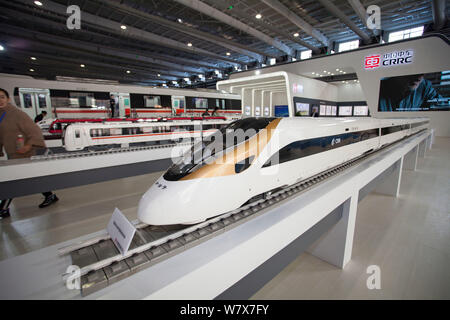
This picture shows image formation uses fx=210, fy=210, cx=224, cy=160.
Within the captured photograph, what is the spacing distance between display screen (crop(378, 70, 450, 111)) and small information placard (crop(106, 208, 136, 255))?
20.2 m

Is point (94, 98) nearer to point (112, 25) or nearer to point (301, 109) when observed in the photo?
point (112, 25)

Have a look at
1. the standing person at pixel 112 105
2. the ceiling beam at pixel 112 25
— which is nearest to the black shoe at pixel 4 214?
the standing person at pixel 112 105

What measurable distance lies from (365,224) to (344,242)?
6.18ft

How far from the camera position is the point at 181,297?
1.21 m

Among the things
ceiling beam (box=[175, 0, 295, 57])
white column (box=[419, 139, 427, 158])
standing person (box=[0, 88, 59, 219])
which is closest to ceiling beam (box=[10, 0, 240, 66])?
ceiling beam (box=[175, 0, 295, 57])

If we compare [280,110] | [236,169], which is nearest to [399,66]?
[280,110]

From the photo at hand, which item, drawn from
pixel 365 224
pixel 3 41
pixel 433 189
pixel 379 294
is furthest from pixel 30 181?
pixel 3 41

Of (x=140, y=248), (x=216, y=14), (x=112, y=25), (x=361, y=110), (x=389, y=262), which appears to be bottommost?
(x=389, y=262)

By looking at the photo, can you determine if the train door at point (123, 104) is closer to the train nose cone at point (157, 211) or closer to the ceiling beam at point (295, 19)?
the ceiling beam at point (295, 19)

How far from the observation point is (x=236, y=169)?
2.14 meters

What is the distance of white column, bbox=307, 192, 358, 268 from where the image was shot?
127 inches

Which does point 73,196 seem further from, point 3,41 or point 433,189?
point 3,41

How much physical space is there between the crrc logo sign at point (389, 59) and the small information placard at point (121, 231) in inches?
801

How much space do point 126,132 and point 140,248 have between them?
517 cm
